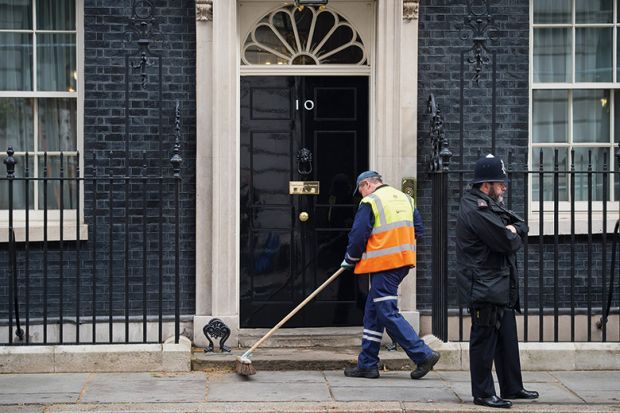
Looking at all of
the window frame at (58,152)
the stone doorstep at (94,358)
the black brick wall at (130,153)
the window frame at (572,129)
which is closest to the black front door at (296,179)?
the black brick wall at (130,153)

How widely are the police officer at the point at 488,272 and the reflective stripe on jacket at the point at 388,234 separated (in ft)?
3.07

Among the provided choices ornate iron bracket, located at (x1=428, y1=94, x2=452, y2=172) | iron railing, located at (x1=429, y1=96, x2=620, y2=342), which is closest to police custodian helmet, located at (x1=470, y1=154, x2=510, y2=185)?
ornate iron bracket, located at (x1=428, y1=94, x2=452, y2=172)

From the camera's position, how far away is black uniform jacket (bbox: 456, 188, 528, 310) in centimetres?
815

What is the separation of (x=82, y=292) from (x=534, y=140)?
14.7 feet

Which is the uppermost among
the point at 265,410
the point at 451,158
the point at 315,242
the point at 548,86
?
the point at 548,86

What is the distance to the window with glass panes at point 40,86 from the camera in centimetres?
1074

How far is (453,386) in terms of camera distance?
914 centimetres

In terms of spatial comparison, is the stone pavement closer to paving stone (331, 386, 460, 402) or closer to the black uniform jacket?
paving stone (331, 386, 460, 402)

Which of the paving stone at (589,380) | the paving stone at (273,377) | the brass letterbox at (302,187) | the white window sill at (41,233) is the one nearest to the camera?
the paving stone at (589,380)

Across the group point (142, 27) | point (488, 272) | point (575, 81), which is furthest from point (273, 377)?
point (575, 81)

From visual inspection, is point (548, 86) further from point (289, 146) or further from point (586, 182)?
point (289, 146)

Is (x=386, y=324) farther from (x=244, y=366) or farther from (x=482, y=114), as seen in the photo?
(x=482, y=114)

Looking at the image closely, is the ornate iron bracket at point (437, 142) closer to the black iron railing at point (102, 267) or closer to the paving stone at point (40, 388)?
the black iron railing at point (102, 267)

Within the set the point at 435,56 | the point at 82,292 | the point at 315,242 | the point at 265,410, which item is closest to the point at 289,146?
the point at 315,242
